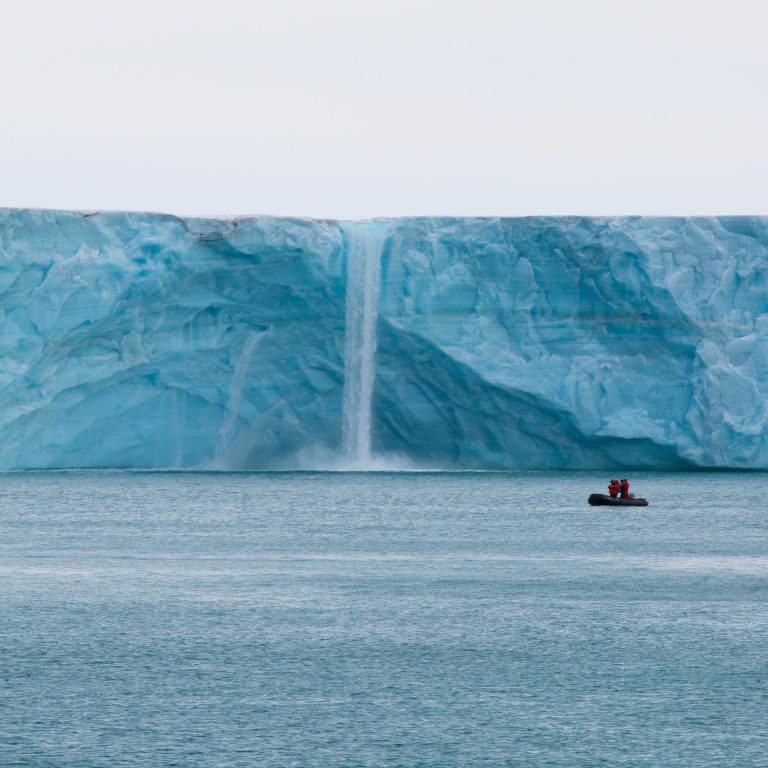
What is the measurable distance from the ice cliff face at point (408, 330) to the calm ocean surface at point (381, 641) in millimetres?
5790

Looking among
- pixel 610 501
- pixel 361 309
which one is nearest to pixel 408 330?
pixel 361 309

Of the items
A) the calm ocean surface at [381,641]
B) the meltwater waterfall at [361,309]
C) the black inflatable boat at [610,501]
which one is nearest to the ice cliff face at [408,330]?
the meltwater waterfall at [361,309]

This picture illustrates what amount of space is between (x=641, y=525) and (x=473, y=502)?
4.81 meters

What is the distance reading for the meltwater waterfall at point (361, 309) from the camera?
33.7m

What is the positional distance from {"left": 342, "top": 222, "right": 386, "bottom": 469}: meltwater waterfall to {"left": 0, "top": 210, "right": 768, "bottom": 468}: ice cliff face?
0.04m

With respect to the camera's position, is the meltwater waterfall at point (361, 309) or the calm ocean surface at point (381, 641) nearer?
the calm ocean surface at point (381, 641)

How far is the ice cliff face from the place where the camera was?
31.8 metres

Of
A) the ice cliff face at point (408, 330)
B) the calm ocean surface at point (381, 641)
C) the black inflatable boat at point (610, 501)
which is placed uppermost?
the ice cliff face at point (408, 330)

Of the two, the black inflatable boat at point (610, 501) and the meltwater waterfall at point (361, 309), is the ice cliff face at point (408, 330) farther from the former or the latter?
the black inflatable boat at point (610, 501)

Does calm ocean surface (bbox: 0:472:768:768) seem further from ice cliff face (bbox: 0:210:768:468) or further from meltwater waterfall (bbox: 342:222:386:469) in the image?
meltwater waterfall (bbox: 342:222:386:469)

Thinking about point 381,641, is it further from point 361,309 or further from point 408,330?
point 361,309

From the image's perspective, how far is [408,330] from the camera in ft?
108

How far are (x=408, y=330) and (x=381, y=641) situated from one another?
752 inches

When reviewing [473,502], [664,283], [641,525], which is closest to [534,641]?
[641,525]
